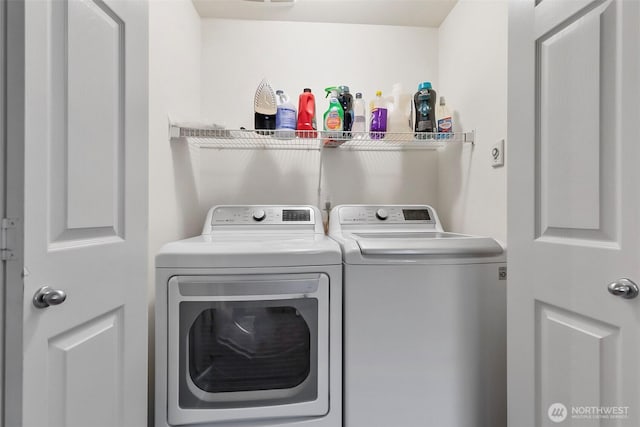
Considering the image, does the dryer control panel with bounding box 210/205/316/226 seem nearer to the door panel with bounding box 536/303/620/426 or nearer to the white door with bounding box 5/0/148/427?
the white door with bounding box 5/0/148/427

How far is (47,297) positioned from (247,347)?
71 centimetres

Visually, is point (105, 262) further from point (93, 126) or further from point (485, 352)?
point (485, 352)

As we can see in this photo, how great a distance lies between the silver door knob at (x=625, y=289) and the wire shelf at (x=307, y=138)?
109cm

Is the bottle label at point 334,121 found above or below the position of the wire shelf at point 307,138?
above

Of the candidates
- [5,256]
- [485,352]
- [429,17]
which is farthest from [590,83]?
[429,17]

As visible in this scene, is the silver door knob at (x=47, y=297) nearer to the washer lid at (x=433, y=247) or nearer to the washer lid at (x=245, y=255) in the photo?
the washer lid at (x=245, y=255)

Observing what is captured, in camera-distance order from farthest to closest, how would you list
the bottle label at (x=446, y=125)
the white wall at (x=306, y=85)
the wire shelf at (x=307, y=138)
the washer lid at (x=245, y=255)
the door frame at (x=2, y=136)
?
the white wall at (x=306, y=85) → the bottle label at (x=446, y=125) → the wire shelf at (x=307, y=138) → the washer lid at (x=245, y=255) → the door frame at (x=2, y=136)

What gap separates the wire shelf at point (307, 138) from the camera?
1582 millimetres

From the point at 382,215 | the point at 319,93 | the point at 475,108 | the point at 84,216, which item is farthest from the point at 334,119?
the point at 84,216

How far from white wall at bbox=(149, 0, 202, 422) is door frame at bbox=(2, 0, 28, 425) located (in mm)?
708

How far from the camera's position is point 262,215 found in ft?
5.62

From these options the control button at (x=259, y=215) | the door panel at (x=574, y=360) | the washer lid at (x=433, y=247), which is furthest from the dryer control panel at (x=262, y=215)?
the door panel at (x=574, y=360)

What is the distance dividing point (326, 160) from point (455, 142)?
2.51 ft

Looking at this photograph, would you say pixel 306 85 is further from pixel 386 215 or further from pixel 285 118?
pixel 386 215
